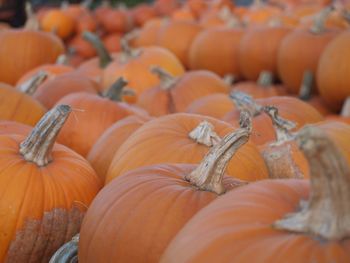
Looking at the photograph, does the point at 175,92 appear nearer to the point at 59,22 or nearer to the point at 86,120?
the point at 86,120

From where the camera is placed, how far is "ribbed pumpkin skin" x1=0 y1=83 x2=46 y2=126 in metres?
2.18

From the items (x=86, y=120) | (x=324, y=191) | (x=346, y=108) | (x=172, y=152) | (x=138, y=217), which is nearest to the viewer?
(x=324, y=191)

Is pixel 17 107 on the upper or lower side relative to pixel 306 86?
upper

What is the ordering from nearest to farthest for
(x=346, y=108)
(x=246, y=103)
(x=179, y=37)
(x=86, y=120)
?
(x=246, y=103), (x=86, y=120), (x=346, y=108), (x=179, y=37)

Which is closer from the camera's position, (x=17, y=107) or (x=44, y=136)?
(x=44, y=136)

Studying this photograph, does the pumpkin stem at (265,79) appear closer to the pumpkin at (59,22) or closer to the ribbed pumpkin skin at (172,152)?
the ribbed pumpkin skin at (172,152)

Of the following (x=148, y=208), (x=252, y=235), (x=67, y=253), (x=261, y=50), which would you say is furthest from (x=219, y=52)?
(x=252, y=235)

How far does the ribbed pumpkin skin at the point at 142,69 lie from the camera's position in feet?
11.4

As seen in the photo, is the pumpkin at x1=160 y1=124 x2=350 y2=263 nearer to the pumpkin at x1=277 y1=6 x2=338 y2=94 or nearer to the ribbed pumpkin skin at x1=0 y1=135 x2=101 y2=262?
the ribbed pumpkin skin at x1=0 y1=135 x2=101 y2=262

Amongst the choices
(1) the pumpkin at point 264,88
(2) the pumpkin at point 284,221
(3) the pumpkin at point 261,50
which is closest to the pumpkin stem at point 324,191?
(2) the pumpkin at point 284,221

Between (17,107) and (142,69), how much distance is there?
55.0 inches

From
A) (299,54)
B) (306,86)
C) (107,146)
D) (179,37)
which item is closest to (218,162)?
(107,146)

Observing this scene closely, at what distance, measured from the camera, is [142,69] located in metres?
3.54

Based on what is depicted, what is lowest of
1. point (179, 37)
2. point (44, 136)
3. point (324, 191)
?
point (179, 37)
